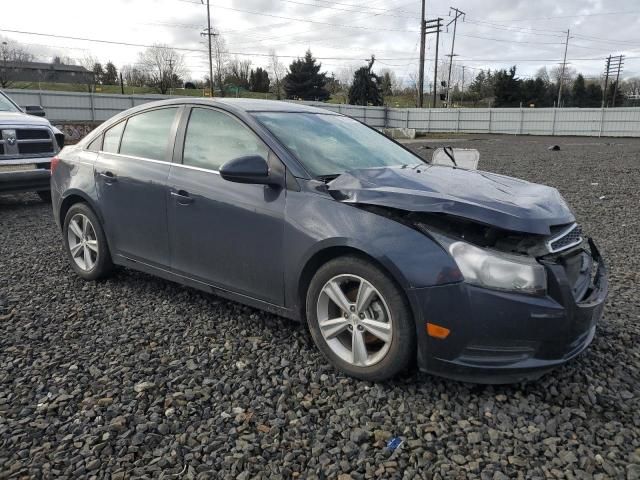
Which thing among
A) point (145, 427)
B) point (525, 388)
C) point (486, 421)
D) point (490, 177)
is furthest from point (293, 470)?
point (490, 177)

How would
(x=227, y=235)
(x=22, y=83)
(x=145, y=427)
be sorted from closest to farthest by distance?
(x=145, y=427), (x=227, y=235), (x=22, y=83)

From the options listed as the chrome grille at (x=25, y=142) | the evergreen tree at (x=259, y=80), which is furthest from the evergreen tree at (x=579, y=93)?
the chrome grille at (x=25, y=142)

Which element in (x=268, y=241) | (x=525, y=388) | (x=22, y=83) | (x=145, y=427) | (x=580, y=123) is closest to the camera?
(x=145, y=427)

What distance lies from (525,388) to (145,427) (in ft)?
6.59

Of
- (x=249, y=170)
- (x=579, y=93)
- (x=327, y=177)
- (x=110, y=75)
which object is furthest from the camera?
(x=579, y=93)

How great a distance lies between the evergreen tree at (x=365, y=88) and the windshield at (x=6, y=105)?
5231cm

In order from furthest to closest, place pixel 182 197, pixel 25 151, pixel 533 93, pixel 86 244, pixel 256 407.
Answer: pixel 533 93 < pixel 25 151 < pixel 86 244 < pixel 182 197 < pixel 256 407

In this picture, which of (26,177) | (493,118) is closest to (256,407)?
(26,177)

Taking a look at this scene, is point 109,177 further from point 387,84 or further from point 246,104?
point 387,84

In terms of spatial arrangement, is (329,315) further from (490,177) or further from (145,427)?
(490,177)

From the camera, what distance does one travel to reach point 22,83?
56.4m

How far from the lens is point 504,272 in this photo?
2.55 m

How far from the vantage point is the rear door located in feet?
12.9

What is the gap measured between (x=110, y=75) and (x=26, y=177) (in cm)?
6863
